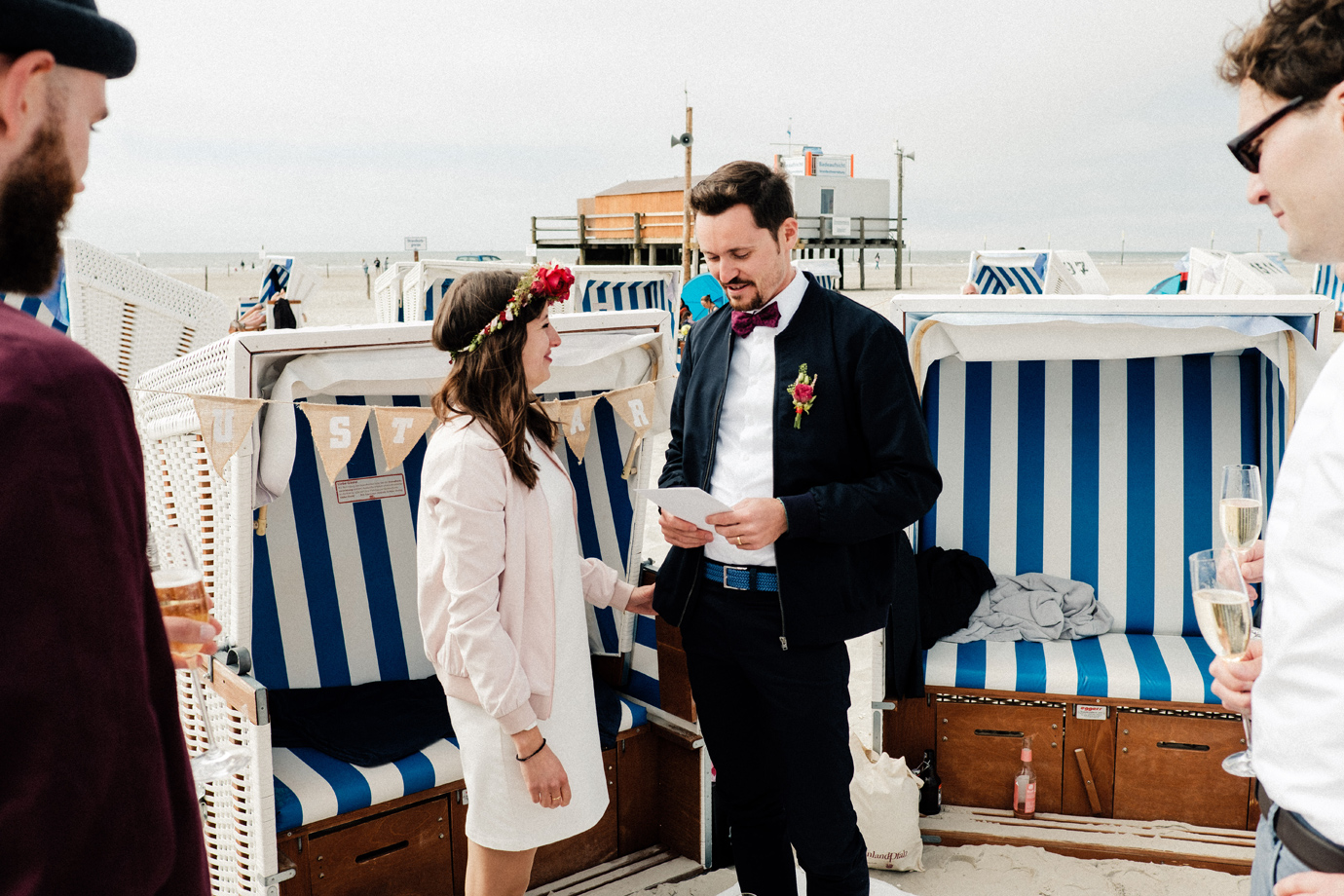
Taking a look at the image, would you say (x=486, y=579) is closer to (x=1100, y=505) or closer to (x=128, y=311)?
(x=1100, y=505)

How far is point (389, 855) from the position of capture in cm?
316

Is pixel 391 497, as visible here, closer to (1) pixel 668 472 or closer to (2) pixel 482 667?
(1) pixel 668 472

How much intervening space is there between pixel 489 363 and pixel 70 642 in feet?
5.50

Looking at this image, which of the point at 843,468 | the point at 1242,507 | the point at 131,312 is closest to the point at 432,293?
the point at 131,312

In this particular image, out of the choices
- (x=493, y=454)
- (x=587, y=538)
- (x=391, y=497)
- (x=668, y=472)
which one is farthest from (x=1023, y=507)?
(x=493, y=454)

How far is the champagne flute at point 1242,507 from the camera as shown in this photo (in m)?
1.95

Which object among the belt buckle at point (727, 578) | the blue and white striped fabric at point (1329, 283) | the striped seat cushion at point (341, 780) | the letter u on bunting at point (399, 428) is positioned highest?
the blue and white striped fabric at point (1329, 283)

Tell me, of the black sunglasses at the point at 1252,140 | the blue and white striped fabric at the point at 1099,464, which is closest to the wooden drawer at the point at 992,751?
the blue and white striped fabric at the point at 1099,464

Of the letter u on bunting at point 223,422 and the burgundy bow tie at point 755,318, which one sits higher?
the burgundy bow tie at point 755,318

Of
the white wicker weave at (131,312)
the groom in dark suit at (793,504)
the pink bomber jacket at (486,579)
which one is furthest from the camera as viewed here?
the white wicker weave at (131,312)

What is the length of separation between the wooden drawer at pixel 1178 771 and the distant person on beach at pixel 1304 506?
9.37ft

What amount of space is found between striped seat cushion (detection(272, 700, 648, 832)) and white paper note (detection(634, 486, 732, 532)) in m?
1.13

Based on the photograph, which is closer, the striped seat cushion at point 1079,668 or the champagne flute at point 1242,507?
the champagne flute at point 1242,507

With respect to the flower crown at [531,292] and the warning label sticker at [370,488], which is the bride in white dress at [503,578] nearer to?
the flower crown at [531,292]
